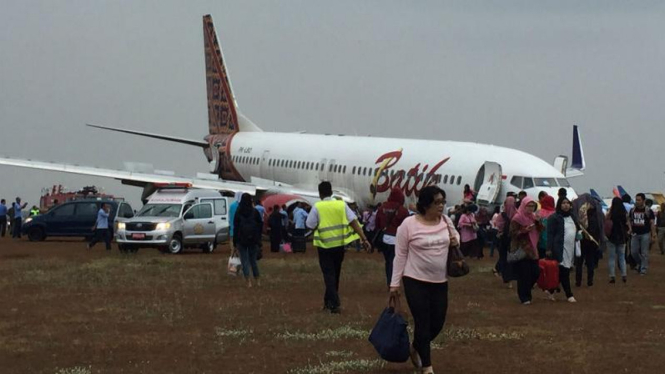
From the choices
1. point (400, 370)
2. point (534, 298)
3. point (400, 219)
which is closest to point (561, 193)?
point (534, 298)

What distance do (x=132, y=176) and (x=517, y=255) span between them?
33.1m

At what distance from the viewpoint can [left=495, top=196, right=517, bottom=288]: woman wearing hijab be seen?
23172 mm

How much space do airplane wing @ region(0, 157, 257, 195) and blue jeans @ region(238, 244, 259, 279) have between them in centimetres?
2552

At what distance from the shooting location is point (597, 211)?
2433 centimetres

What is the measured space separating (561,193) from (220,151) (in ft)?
125

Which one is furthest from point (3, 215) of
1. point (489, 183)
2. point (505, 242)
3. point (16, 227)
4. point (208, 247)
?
point (505, 242)

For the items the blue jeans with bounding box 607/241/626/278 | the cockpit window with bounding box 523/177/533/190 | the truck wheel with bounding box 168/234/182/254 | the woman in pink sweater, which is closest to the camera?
the woman in pink sweater

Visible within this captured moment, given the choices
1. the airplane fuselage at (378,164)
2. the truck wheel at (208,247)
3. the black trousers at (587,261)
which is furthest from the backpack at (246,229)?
the airplane fuselage at (378,164)

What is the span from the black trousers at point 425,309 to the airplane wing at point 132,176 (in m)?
37.3

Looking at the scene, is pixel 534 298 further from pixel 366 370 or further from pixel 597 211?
pixel 366 370

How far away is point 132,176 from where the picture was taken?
5162cm

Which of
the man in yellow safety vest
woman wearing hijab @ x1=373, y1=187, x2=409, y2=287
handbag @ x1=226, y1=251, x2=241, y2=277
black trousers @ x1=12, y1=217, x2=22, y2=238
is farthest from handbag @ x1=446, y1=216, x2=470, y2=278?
black trousers @ x1=12, y1=217, x2=22, y2=238

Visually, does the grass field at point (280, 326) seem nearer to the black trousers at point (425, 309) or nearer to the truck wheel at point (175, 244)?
the black trousers at point (425, 309)

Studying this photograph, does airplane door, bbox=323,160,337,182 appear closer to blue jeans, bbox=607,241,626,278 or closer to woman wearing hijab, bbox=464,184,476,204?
woman wearing hijab, bbox=464,184,476,204
